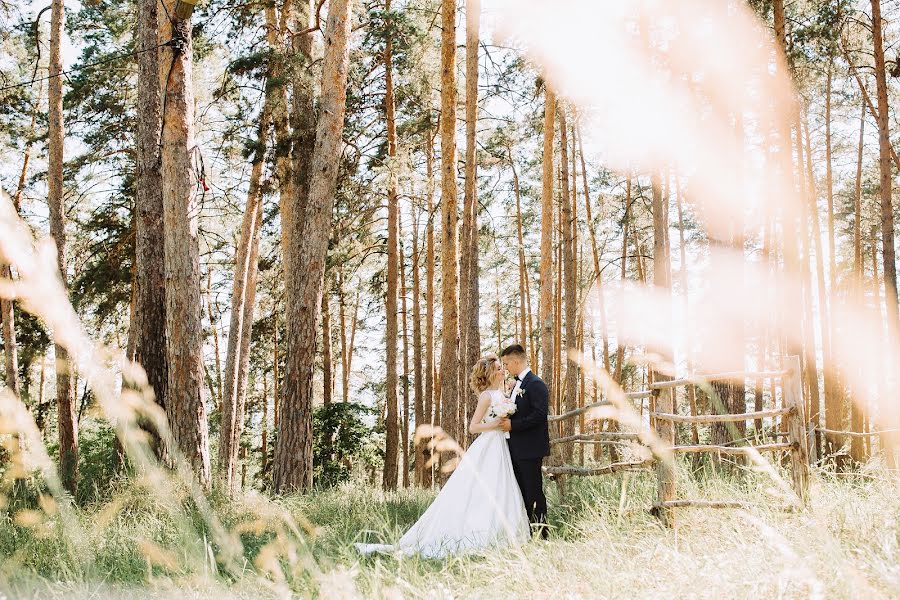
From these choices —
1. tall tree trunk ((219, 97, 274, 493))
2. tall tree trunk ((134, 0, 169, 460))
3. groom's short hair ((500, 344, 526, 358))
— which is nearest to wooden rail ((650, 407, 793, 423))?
groom's short hair ((500, 344, 526, 358))

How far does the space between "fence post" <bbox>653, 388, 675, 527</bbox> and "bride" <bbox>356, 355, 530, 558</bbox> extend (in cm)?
113

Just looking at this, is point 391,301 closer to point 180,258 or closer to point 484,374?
point 180,258

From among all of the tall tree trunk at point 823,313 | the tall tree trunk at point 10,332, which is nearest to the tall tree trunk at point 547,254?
the tall tree trunk at point 823,313

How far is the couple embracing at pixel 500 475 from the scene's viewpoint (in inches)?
228

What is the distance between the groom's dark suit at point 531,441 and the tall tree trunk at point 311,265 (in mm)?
3935

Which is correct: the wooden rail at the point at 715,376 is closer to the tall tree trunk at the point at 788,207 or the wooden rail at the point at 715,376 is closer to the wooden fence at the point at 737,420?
the wooden fence at the point at 737,420

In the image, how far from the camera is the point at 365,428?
18.2 metres

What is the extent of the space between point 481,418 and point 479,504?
741 mm

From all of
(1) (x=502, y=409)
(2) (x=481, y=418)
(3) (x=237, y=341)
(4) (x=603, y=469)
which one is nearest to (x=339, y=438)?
(3) (x=237, y=341)

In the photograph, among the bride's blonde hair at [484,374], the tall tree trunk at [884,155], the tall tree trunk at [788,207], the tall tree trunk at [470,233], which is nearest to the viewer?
the bride's blonde hair at [484,374]

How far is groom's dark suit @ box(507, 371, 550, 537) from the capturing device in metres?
5.87

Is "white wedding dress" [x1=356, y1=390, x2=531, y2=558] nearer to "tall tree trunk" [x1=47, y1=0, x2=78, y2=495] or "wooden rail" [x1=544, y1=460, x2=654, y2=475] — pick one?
"wooden rail" [x1=544, y1=460, x2=654, y2=475]

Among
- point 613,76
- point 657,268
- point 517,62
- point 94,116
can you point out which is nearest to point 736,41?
point 613,76

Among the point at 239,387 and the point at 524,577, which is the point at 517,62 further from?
the point at 524,577
